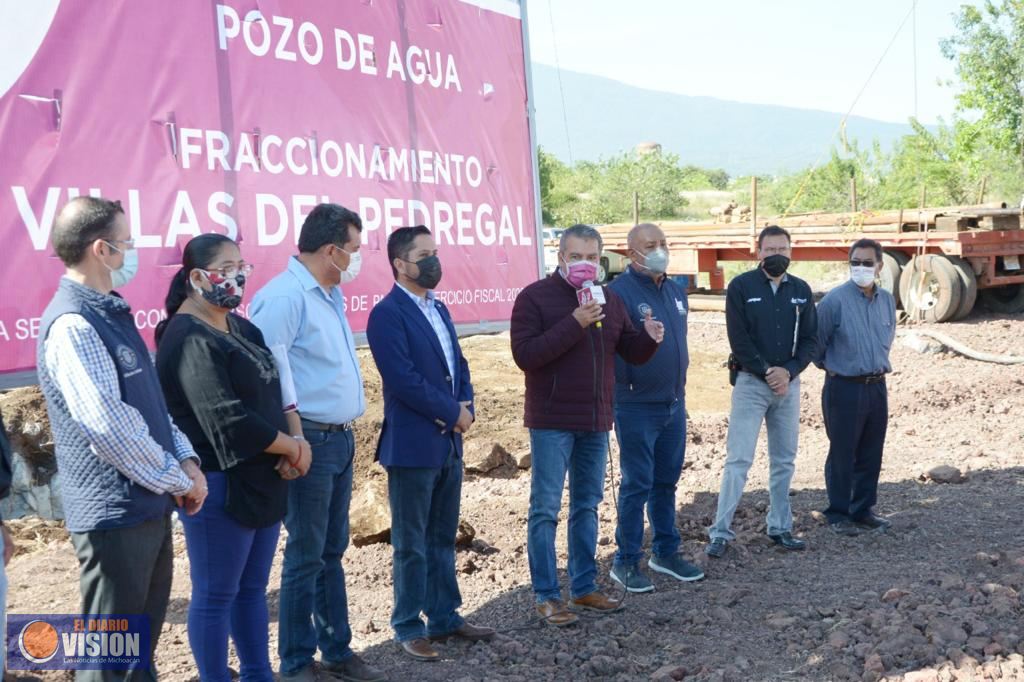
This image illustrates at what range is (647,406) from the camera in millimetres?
5598

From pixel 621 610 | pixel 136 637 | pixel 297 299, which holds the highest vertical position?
pixel 297 299

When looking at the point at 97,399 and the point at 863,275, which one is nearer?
the point at 97,399

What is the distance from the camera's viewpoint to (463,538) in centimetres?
643

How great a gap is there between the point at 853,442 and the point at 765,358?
100 centimetres

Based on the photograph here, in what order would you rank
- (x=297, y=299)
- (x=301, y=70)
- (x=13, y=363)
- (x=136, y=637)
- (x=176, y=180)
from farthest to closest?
(x=301, y=70), (x=176, y=180), (x=13, y=363), (x=297, y=299), (x=136, y=637)

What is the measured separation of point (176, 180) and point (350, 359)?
1.74m

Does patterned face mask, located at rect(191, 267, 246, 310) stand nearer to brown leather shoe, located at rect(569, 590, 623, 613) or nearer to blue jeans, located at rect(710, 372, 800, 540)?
brown leather shoe, located at rect(569, 590, 623, 613)

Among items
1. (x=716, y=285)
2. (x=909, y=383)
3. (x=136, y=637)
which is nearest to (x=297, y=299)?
(x=136, y=637)

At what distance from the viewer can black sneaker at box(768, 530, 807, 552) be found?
6449 mm

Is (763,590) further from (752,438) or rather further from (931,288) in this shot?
(931,288)

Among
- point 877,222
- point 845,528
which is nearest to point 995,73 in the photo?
point 877,222

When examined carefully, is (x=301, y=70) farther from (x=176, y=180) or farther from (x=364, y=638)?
(x=364, y=638)

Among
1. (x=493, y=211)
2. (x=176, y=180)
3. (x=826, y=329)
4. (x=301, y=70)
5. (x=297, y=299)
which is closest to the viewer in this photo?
(x=297, y=299)

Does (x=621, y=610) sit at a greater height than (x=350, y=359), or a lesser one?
lesser
